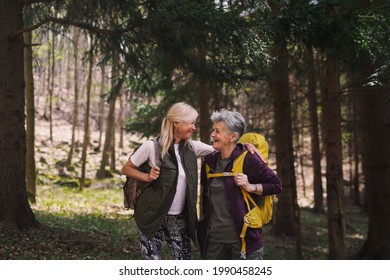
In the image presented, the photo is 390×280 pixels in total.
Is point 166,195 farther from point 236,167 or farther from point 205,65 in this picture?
point 205,65

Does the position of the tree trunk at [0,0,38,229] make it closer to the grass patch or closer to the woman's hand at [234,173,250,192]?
the grass patch

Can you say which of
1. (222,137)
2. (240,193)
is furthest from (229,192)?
(222,137)

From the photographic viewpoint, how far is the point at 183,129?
4129 mm

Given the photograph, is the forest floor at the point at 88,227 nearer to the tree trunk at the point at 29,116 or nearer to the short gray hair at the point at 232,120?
the tree trunk at the point at 29,116

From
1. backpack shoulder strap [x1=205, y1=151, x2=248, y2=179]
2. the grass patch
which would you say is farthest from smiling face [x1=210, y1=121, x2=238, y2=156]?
the grass patch

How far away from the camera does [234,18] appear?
6684 mm

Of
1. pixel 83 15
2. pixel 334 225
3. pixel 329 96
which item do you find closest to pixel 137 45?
pixel 83 15

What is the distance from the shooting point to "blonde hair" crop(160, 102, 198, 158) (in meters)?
4.08

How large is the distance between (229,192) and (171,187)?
1.77 ft

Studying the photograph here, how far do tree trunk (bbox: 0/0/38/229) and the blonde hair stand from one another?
4.81 metres

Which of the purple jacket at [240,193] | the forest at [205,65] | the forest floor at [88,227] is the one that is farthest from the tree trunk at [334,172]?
the purple jacket at [240,193]

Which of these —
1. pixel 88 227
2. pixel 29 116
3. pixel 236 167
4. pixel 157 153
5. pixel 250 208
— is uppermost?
pixel 29 116
